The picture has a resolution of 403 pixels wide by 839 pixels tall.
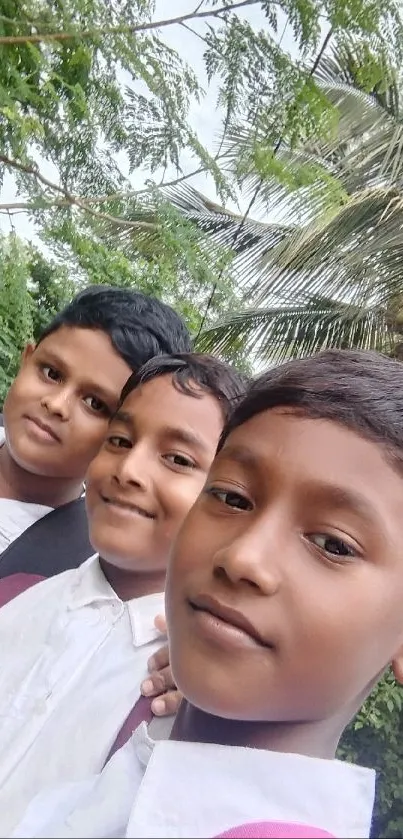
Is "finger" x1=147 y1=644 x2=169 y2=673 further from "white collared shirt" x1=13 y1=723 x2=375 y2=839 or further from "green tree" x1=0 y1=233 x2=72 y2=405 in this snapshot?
"green tree" x1=0 y1=233 x2=72 y2=405

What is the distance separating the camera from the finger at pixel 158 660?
552 mm

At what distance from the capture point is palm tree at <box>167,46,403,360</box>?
9.81ft

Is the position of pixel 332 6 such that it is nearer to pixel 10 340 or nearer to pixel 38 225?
pixel 38 225

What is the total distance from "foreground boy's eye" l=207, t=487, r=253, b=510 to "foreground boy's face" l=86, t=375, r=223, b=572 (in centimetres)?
25

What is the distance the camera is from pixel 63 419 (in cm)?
87

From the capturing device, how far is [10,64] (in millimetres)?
1404

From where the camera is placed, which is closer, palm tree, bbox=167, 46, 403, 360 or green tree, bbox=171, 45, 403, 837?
green tree, bbox=171, 45, 403, 837

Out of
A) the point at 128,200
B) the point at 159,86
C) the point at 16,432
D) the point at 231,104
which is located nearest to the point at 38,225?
the point at 128,200

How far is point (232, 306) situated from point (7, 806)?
2.50 metres

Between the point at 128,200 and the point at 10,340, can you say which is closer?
the point at 128,200

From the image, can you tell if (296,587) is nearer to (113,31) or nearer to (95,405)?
(95,405)

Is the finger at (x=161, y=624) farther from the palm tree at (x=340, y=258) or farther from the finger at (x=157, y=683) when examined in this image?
the palm tree at (x=340, y=258)

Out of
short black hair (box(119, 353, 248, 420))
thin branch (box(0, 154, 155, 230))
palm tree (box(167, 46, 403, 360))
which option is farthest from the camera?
palm tree (box(167, 46, 403, 360))

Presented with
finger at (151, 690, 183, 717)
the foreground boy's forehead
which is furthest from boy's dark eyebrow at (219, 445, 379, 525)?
finger at (151, 690, 183, 717)
